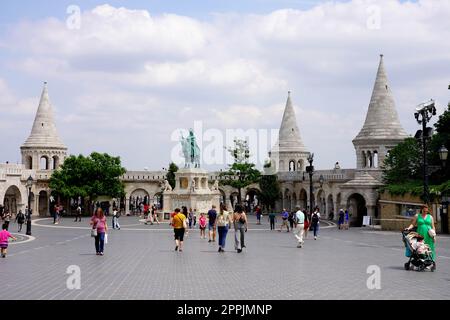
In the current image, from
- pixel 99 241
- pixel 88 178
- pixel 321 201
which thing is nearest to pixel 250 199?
pixel 321 201

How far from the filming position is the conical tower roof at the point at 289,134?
66.4 metres

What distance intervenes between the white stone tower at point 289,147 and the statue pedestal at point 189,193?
69.0 ft

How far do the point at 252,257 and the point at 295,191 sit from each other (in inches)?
1725

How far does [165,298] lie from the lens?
402 inches

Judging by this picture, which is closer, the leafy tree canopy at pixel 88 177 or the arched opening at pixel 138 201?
the leafy tree canopy at pixel 88 177

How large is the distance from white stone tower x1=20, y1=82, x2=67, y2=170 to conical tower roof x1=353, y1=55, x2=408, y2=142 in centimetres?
2921

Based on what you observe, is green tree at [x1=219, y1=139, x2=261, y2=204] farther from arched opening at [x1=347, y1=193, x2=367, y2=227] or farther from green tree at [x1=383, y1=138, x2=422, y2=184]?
green tree at [x1=383, y1=138, x2=422, y2=184]

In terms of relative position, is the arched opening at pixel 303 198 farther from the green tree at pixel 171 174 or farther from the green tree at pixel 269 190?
the green tree at pixel 171 174

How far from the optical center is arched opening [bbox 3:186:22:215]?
55.8 meters

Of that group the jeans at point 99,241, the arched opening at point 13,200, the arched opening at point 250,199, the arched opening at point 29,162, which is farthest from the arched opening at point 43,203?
the jeans at point 99,241

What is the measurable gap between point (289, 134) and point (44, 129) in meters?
24.6

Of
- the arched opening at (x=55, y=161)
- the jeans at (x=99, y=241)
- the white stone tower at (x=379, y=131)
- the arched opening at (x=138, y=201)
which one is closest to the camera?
the jeans at (x=99, y=241)

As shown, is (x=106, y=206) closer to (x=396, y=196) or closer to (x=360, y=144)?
(x=360, y=144)

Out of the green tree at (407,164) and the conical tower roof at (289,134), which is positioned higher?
the conical tower roof at (289,134)
